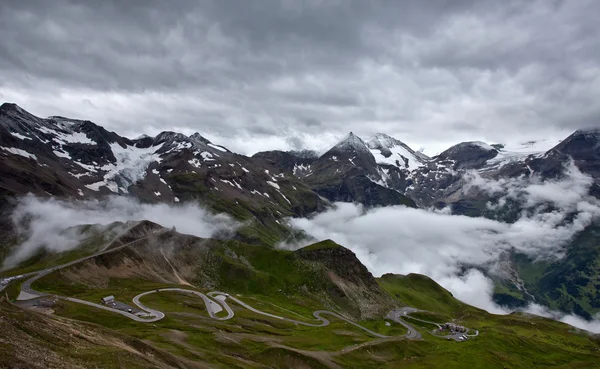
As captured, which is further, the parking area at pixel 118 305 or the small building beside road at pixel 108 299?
the small building beside road at pixel 108 299

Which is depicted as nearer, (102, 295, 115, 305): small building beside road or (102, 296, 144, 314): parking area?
(102, 296, 144, 314): parking area

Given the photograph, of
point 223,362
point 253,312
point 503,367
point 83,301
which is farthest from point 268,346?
point 503,367

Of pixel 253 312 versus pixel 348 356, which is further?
pixel 253 312

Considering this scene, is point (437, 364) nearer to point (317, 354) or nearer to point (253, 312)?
point (317, 354)

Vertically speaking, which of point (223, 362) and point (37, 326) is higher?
point (37, 326)

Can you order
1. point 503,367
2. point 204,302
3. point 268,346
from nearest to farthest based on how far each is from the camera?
point 268,346, point 503,367, point 204,302

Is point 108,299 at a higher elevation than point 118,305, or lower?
higher

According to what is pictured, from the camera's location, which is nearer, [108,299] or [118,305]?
[118,305]

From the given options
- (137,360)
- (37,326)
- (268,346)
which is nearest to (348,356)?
(268,346)

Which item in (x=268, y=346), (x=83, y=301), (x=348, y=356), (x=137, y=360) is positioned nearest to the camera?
(x=137, y=360)
